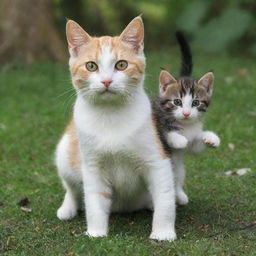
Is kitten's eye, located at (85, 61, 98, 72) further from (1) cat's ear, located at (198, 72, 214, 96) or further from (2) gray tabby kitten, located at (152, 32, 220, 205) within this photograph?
(1) cat's ear, located at (198, 72, 214, 96)

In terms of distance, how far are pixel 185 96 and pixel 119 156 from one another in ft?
2.44

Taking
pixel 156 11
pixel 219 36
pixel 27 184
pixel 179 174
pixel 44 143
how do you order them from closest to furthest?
pixel 179 174 → pixel 27 184 → pixel 44 143 → pixel 219 36 → pixel 156 11

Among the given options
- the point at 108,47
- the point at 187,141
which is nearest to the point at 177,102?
the point at 187,141

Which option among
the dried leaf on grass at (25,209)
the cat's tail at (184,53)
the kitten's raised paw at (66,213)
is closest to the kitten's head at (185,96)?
the cat's tail at (184,53)

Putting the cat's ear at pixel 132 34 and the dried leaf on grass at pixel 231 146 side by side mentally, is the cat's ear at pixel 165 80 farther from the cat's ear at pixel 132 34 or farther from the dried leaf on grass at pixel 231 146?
the dried leaf on grass at pixel 231 146

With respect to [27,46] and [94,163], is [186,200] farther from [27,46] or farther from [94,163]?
[27,46]

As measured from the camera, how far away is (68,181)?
4879 mm

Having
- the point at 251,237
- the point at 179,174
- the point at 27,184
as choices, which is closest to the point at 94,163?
the point at 179,174

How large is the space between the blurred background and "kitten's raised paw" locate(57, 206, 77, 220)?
6422 mm

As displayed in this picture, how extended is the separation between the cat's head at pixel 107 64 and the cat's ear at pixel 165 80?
429 millimetres

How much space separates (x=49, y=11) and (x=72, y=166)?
22.7 ft

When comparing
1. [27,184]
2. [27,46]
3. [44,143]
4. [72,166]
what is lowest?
[27,46]

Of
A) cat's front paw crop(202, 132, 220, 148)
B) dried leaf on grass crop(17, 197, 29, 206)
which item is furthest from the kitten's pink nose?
dried leaf on grass crop(17, 197, 29, 206)

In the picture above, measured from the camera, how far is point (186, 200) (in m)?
4.92
